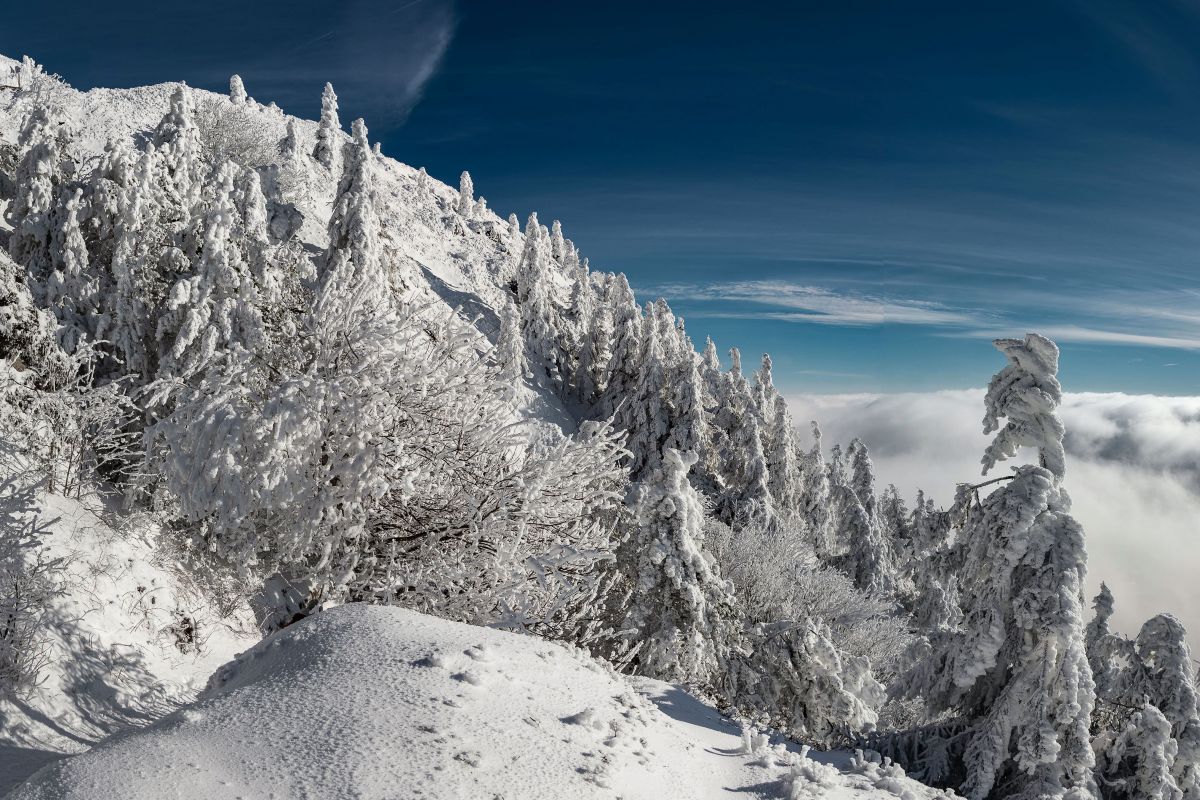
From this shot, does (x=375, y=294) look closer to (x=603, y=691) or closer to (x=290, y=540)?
(x=290, y=540)

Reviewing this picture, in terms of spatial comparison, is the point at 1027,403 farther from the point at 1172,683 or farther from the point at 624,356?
the point at 624,356

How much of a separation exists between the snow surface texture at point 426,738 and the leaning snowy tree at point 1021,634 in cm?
295

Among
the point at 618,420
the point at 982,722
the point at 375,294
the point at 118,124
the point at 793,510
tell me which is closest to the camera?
the point at 982,722

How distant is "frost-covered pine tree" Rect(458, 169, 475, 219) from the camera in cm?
9456

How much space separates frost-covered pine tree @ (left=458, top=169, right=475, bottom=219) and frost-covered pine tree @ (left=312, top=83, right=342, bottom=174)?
846 inches

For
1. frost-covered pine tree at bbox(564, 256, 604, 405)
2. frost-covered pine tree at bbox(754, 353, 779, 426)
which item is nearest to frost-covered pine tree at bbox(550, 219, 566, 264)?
frost-covered pine tree at bbox(564, 256, 604, 405)

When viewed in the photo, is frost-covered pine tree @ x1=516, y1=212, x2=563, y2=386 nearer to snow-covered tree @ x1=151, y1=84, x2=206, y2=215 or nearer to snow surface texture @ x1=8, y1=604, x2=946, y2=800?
snow-covered tree @ x1=151, y1=84, x2=206, y2=215

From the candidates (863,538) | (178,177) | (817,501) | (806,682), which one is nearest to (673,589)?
(806,682)

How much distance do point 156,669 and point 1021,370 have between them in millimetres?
12537

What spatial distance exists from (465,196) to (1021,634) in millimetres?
95721

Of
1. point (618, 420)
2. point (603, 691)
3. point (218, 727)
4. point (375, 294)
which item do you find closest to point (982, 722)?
point (603, 691)

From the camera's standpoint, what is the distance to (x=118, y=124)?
5650cm

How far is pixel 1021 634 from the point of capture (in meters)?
8.55

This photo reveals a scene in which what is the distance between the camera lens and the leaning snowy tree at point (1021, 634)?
790cm
